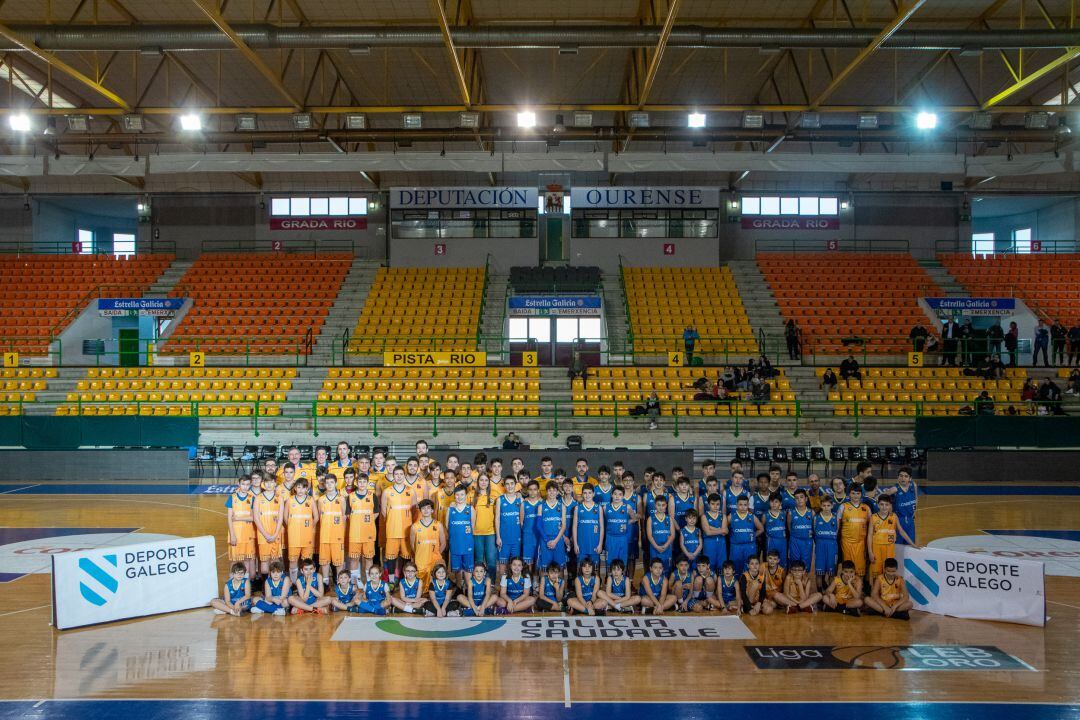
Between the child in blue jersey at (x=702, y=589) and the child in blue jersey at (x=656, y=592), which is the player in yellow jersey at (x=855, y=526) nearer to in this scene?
the child in blue jersey at (x=702, y=589)

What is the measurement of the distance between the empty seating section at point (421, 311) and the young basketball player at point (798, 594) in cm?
1683

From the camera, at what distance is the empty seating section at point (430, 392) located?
842 inches

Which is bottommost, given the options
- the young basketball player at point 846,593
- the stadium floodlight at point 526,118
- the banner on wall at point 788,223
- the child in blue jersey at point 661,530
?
the young basketball player at point 846,593

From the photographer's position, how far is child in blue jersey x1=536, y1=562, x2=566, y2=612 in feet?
30.9

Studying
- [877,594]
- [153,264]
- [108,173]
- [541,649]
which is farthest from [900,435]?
[153,264]

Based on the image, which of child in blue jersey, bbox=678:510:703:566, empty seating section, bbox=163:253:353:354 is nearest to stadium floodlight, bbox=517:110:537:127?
empty seating section, bbox=163:253:353:354

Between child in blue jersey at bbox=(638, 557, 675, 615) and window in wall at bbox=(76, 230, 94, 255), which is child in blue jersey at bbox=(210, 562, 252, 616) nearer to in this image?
child in blue jersey at bbox=(638, 557, 675, 615)

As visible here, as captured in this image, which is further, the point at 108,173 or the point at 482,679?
the point at 108,173

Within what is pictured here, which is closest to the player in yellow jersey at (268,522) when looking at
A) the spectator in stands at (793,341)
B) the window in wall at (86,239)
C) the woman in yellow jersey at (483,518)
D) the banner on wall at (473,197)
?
the woman in yellow jersey at (483,518)

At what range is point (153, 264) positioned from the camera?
31.5 m

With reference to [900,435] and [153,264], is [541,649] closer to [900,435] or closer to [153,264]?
[900,435]

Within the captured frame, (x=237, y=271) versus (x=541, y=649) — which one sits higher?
(x=237, y=271)

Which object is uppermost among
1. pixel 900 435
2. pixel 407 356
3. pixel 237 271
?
pixel 237 271

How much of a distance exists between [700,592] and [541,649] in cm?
245
